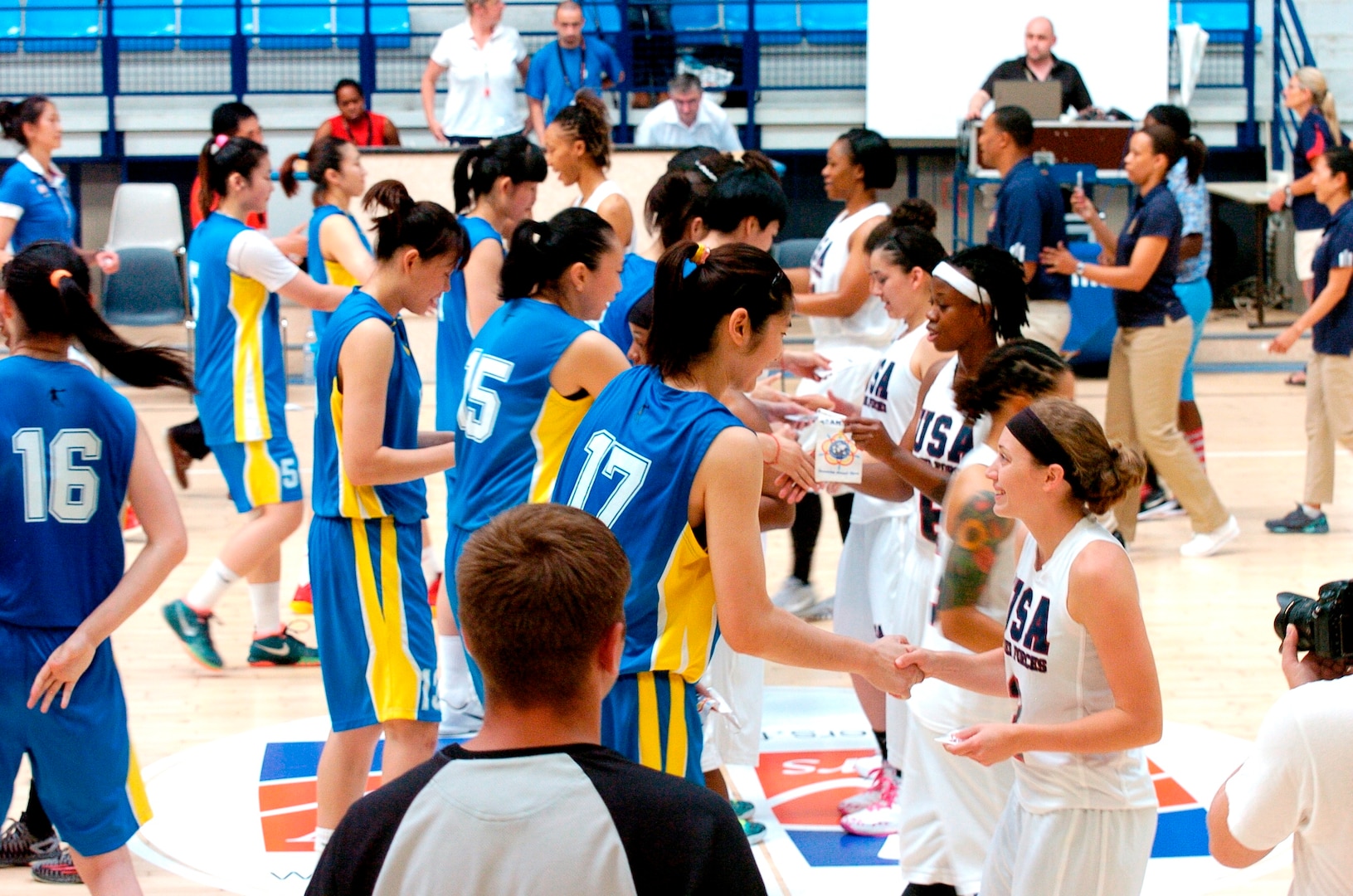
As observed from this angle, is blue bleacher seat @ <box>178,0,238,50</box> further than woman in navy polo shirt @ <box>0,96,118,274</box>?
Yes

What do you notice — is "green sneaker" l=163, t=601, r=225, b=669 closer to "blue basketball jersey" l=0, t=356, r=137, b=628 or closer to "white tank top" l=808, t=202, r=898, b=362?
"white tank top" l=808, t=202, r=898, b=362

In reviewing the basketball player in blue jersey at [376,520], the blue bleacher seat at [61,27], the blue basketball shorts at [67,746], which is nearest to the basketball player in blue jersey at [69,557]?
the blue basketball shorts at [67,746]

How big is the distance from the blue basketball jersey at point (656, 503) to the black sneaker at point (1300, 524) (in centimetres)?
581

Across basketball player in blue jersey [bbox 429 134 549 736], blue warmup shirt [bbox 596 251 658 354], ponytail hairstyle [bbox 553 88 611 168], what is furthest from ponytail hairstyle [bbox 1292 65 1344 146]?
blue warmup shirt [bbox 596 251 658 354]

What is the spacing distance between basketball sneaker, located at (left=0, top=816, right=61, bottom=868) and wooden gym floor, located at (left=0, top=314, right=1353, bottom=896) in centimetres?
3

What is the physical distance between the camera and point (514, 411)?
3.56m

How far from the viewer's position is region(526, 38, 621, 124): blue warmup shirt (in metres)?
12.0

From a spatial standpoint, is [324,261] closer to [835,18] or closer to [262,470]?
[262,470]

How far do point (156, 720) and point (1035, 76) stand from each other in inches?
324

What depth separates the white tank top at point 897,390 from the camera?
4.12 metres

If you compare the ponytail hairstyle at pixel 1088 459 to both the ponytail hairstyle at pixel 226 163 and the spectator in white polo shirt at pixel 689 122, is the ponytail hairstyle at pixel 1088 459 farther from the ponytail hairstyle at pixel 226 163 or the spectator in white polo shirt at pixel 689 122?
the spectator in white polo shirt at pixel 689 122

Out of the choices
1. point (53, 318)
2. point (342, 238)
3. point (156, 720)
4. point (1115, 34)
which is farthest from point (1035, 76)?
point (53, 318)

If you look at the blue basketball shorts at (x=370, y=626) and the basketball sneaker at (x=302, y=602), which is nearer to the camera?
the blue basketball shorts at (x=370, y=626)

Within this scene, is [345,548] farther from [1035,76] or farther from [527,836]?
[1035,76]
